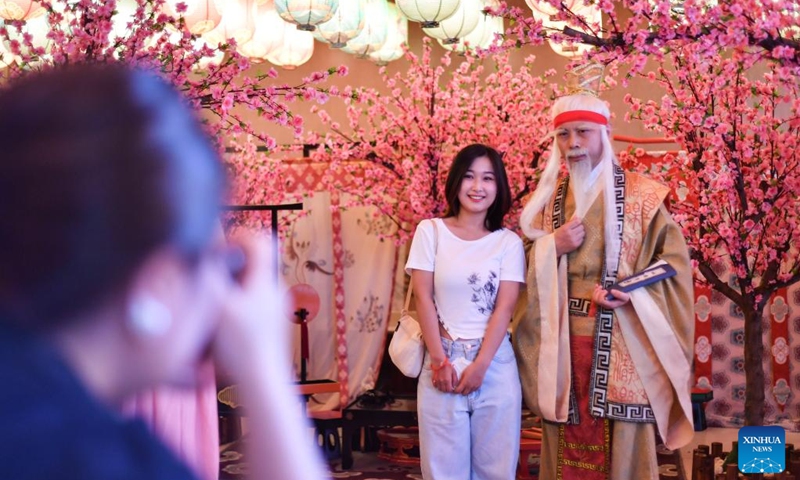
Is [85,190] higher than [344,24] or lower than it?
lower

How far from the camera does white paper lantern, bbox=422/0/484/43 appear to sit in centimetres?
552

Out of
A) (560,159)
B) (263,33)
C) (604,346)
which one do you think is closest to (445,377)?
(604,346)

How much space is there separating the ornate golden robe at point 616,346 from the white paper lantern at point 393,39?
3.36m

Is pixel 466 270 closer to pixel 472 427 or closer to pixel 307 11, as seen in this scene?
pixel 472 427

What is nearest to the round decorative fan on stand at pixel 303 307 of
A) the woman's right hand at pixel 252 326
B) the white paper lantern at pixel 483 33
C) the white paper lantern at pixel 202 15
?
the white paper lantern at pixel 483 33

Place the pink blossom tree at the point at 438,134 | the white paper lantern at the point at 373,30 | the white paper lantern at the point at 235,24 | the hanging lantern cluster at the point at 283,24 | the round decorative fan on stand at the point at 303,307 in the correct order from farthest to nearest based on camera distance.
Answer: the round decorative fan on stand at the point at 303,307 < the white paper lantern at the point at 373,30 < the white paper lantern at the point at 235,24 < the pink blossom tree at the point at 438,134 < the hanging lantern cluster at the point at 283,24

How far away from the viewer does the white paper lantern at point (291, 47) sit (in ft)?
19.7

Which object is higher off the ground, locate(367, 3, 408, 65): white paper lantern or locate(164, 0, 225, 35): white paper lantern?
locate(367, 3, 408, 65): white paper lantern

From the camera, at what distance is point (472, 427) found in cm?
329

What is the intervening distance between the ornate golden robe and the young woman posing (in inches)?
4.6

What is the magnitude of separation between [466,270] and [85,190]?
276 centimetres

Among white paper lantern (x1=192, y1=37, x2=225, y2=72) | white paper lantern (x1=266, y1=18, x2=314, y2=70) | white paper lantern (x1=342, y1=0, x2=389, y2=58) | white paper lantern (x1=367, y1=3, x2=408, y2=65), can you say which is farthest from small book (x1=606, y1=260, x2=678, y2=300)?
white paper lantern (x1=367, y1=3, x2=408, y2=65)

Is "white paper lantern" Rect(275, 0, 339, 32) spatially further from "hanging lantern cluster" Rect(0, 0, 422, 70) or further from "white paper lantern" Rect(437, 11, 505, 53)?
"white paper lantern" Rect(437, 11, 505, 53)

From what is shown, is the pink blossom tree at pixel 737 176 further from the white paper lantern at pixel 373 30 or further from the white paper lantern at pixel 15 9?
the white paper lantern at pixel 373 30
